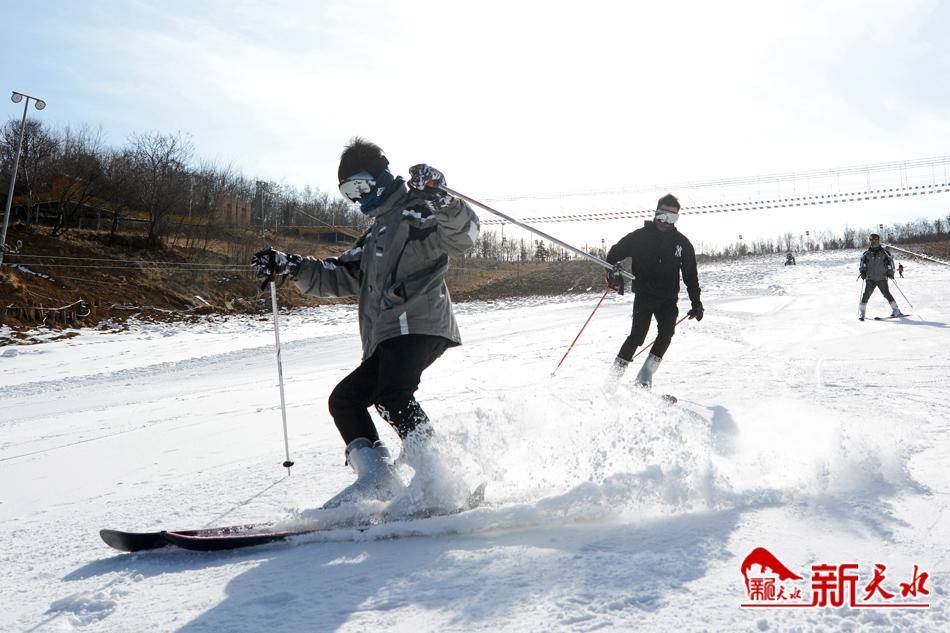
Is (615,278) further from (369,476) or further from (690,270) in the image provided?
Result: (369,476)

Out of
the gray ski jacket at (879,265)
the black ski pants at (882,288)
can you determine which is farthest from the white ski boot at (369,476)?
the gray ski jacket at (879,265)

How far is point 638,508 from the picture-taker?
2447 millimetres

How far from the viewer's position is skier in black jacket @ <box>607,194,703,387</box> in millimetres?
5434

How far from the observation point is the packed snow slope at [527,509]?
182 centimetres

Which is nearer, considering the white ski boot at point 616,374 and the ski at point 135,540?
the ski at point 135,540

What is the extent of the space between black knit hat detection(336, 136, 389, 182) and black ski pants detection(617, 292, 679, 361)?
316 centimetres

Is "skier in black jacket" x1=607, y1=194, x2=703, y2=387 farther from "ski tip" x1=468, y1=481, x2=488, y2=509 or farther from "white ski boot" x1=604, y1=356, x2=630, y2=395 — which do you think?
"ski tip" x1=468, y1=481, x2=488, y2=509

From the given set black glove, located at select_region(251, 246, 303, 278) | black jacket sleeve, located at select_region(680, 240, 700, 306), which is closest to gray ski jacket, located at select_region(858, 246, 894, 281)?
black jacket sleeve, located at select_region(680, 240, 700, 306)

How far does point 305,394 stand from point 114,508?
3.79 meters

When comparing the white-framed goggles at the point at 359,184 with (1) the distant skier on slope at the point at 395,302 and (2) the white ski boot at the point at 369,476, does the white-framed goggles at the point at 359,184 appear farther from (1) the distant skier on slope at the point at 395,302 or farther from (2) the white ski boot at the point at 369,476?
(2) the white ski boot at the point at 369,476

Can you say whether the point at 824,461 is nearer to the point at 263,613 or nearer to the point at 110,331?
the point at 263,613

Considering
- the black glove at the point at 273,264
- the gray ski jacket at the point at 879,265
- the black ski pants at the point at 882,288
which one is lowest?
the black ski pants at the point at 882,288

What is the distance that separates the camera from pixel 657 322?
18.0 feet

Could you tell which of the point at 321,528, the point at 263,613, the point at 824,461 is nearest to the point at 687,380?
the point at 824,461
